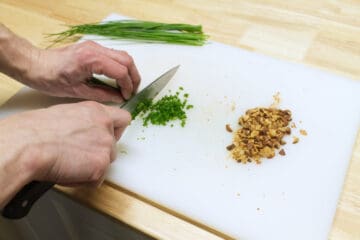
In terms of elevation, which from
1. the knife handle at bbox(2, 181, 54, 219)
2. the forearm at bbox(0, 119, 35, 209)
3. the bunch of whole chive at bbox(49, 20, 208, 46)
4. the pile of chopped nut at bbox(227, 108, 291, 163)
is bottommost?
the knife handle at bbox(2, 181, 54, 219)

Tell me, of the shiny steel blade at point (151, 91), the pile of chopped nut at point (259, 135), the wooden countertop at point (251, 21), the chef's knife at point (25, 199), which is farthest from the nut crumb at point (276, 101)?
the chef's knife at point (25, 199)

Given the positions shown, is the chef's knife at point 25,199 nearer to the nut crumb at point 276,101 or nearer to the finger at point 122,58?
the finger at point 122,58

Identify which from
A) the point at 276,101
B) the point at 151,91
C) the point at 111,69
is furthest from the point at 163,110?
the point at 276,101

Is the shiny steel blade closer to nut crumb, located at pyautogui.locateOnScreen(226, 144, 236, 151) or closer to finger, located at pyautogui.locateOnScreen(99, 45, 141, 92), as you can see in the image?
finger, located at pyautogui.locateOnScreen(99, 45, 141, 92)

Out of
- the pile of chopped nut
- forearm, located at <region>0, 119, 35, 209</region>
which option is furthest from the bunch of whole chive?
forearm, located at <region>0, 119, 35, 209</region>

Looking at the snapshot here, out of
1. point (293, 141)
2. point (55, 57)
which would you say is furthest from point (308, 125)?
point (55, 57)

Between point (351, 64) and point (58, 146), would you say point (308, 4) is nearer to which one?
point (351, 64)

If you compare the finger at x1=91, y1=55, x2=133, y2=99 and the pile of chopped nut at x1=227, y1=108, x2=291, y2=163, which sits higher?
the finger at x1=91, y1=55, x2=133, y2=99
